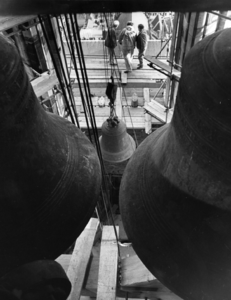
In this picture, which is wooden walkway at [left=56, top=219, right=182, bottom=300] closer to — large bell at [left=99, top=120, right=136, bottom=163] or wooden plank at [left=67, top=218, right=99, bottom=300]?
wooden plank at [left=67, top=218, right=99, bottom=300]

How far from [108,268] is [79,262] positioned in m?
0.20

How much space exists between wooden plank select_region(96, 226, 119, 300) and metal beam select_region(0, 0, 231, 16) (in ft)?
4.69

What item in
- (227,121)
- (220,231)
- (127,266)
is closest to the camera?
(227,121)

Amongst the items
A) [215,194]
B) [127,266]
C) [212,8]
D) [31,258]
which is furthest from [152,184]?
[127,266]

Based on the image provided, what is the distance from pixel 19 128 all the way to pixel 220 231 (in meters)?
0.71

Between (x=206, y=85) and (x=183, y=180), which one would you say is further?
(x=183, y=180)

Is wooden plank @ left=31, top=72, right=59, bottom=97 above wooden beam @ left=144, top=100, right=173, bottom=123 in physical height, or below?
above

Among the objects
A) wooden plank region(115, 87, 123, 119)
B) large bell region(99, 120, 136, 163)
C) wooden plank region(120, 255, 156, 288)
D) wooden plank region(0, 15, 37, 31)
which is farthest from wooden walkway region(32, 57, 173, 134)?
wooden plank region(0, 15, 37, 31)

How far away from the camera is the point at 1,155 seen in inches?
38.9

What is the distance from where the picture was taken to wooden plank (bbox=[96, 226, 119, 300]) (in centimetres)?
177

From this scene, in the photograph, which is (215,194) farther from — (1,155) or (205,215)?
(1,155)

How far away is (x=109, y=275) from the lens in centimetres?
183

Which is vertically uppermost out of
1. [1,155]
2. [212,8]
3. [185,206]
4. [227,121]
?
[212,8]

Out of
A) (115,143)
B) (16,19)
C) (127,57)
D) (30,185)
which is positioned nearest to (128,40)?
(127,57)
